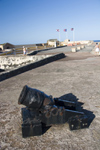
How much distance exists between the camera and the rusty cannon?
237 cm

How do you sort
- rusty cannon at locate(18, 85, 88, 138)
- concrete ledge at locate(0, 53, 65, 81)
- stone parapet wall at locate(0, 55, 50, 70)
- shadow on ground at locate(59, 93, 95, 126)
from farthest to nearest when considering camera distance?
stone parapet wall at locate(0, 55, 50, 70) < concrete ledge at locate(0, 53, 65, 81) < shadow on ground at locate(59, 93, 95, 126) < rusty cannon at locate(18, 85, 88, 138)

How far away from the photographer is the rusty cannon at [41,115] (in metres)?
2.37

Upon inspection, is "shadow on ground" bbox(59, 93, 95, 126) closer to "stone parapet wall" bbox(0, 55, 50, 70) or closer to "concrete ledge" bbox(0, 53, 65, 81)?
"concrete ledge" bbox(0, 53, 65, 81)

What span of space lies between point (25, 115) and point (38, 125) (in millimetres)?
332

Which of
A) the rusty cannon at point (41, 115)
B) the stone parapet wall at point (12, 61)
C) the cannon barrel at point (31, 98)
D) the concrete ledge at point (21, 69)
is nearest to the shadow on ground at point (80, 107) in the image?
the rusty cannon at point (41, 115)

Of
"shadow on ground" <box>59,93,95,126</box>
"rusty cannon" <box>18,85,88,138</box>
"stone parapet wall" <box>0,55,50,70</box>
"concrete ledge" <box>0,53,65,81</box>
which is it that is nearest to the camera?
"rusty cannon" <box>18,85,88,138</box>

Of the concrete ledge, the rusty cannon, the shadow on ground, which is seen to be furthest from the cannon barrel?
the concrete ledge

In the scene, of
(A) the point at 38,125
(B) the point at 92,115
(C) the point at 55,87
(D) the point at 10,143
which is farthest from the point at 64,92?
(D) the point at 10,143

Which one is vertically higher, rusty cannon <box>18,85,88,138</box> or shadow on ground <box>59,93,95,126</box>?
rusty cannon <box>18,85,88,138</box>

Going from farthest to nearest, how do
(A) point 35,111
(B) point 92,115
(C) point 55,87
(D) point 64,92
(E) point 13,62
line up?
1. (E) point 13,62
2. (C) point 55,87
3. (D) point 64,92
4. (B) point 92,115
5. (A) point 35,111

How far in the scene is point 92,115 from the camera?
2.94 m

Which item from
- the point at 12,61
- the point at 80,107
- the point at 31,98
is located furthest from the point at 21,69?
the point at 12,61

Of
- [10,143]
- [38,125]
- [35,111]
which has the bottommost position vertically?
[10,143]

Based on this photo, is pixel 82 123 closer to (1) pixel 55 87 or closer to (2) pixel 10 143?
(2) pixel 10 143
